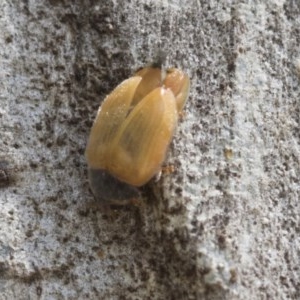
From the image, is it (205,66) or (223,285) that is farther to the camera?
(205,66)

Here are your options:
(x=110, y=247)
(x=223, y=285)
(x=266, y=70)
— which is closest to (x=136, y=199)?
(x=110, y=247)

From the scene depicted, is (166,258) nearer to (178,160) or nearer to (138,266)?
(138,266)

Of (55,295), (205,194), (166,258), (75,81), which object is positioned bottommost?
(55,295)
